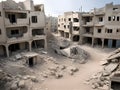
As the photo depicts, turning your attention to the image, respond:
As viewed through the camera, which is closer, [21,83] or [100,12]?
[21,83]

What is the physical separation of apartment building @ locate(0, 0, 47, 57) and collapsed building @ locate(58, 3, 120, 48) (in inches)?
516

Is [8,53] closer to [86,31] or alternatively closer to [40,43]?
[40,43]

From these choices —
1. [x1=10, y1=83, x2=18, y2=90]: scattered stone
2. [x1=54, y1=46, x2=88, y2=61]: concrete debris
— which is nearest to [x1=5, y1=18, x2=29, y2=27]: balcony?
[x1=54, y1=46, x2=88, y2=61]: concrete debris

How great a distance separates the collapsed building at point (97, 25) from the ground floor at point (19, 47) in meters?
13.2

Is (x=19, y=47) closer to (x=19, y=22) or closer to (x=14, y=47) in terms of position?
(x=14, y=47)

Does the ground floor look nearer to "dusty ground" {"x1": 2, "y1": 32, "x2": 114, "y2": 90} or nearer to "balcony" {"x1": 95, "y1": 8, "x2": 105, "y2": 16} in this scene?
"dusty ground" {"x1": 2, "y1": 32, "x2": 114, "y2": 90}

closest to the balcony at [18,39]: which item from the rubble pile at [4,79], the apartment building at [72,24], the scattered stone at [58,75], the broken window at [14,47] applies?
the broken window at [14,47]

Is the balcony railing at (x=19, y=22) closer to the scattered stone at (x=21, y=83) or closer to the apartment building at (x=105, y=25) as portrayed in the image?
the scattered stone at (x=21, y=83)

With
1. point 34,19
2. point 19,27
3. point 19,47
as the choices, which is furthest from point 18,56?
point 34,19

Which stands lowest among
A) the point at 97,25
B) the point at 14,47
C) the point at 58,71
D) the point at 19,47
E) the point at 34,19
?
the point at 58,71

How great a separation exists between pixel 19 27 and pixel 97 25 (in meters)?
20.3

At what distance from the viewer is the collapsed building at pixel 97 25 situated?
3691 cm

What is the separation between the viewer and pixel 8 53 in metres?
27.8

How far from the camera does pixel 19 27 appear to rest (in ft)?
105
